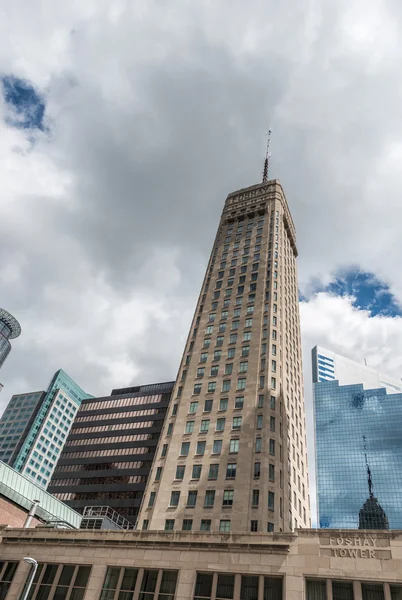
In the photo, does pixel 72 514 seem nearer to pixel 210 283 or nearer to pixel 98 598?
pixel 98 598

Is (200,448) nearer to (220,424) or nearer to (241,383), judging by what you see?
(220,424)

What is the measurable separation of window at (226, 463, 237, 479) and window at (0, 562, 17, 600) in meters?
32.8

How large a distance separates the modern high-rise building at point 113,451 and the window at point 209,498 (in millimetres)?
45568

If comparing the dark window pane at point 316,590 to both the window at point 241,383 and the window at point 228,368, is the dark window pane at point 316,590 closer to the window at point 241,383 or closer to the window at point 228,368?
the window at point 241,383

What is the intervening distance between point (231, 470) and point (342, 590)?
3801 centimetres

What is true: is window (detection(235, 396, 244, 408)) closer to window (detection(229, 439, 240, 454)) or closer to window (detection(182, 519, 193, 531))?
window (detection(229, 439, 240, 454))

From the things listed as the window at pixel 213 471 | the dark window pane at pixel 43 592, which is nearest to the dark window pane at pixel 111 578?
the dark window pane at pixel 43 592

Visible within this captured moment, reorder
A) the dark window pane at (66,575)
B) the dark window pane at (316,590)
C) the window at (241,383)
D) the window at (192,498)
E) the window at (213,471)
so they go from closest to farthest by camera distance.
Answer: the dark window pane at (316,590) → the dark window pane at (66,575) → the window at (192,498) → the window at (213,471) → the window at (241,383)

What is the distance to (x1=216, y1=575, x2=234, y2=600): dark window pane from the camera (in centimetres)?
2956

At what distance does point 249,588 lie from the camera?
96.8ft

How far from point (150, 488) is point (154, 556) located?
37.3 meters

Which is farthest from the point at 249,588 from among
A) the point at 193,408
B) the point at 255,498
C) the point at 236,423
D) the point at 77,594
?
the point at 193,408

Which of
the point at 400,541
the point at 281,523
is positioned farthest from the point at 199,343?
the point at 400,541

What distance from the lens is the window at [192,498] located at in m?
63.6
